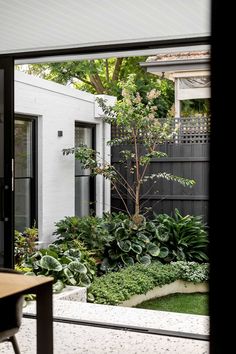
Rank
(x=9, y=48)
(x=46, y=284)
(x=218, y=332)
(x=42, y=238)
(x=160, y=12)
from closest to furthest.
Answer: (x=218, y=332)
(x=46, y=284)
(x=160, y=12)
(x=9, y=48)
(x=42, y=238)

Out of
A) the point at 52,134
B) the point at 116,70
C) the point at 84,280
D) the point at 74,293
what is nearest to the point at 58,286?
the point at 74,293

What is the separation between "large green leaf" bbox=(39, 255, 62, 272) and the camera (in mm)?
5715

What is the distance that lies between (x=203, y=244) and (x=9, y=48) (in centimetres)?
426

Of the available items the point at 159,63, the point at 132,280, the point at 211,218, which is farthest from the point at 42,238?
the point at 211,218

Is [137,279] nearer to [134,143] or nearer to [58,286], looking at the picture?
[58,286]

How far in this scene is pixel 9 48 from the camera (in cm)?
473

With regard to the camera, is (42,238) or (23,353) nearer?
(23,353)

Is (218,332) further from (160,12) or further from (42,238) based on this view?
(42,238)

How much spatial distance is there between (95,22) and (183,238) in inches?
163

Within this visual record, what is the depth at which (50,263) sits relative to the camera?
18.9ft

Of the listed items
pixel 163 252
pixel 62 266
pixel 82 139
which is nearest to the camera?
pixel 62 266

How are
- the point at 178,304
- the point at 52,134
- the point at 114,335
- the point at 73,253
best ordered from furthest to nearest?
the point at 52,134 → the point at 178,304 → the point at 73,253 → the point at 114,335

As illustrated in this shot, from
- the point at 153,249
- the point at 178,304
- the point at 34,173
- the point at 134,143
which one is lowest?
the point at 178,304

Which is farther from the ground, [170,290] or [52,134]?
[52,134]
